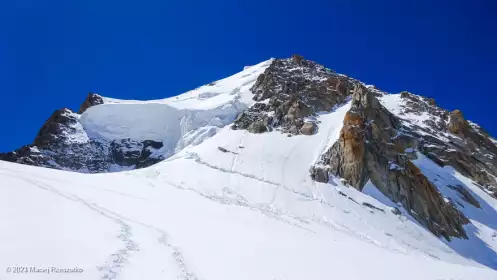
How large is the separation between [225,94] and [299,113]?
30.1 meters

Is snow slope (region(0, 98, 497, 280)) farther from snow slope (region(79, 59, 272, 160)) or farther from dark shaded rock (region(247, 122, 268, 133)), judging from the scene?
snow slope (region(79, 59, 272, 160))

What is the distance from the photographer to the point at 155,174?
34688 millimetres

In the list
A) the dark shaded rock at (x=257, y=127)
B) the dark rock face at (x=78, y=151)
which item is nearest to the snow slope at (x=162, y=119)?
the dark rock face at (x=78, y=151)

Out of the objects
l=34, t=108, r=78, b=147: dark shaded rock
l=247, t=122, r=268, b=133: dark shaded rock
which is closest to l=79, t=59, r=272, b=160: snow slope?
l=34, t=108, r=78, b=147: dark shaded rock

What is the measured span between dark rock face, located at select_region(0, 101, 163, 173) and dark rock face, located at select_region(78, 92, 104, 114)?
4986mm

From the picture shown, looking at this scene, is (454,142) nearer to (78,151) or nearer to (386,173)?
(386,173)

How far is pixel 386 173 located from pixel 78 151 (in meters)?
49.0

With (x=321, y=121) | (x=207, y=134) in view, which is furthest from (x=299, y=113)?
(x=207, y=134)

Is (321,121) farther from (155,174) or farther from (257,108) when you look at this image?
(155,174)

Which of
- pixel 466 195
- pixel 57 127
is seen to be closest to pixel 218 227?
pixel 466 195

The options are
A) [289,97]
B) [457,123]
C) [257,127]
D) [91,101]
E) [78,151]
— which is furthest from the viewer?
[91,101]

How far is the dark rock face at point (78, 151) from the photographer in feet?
181

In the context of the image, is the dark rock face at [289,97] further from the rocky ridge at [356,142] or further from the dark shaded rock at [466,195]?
the dark shaded rock at [466,195]

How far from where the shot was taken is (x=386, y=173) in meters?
33.9
